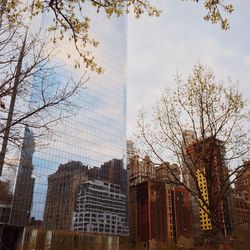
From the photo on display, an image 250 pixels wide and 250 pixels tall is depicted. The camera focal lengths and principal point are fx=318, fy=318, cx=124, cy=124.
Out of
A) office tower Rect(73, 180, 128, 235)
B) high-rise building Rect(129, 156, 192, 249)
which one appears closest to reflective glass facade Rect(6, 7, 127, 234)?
office tower Rect(73, 180, 128, 235)

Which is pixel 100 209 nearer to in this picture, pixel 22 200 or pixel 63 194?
pixel 63 194

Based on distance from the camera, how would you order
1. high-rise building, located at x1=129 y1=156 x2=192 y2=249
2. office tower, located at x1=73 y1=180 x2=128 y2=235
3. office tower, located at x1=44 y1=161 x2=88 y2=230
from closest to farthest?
office tower, located at x1=44 y1=161 x2=88 y2=230
office tower, located at x1=73 y1=180 x2=128 y2=235
high-rise building, located at x1=129 y1=156 x2=192 y2=249

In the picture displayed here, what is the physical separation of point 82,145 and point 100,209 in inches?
721

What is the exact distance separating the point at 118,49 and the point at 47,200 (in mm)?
51201

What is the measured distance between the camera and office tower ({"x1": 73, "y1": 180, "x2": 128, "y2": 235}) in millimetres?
78750

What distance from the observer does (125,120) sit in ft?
316

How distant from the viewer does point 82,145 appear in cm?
8262

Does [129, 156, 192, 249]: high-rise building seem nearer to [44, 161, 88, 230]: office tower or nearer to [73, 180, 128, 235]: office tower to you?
[73, 180, 128, 235]: office tower

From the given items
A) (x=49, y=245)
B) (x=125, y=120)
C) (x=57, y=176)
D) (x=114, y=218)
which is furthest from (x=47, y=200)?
(x=125, y=120)

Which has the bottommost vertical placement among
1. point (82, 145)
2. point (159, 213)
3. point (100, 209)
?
point (100, 209)

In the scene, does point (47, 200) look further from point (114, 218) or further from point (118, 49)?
point (118, 49)

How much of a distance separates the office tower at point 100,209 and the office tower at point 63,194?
162cm

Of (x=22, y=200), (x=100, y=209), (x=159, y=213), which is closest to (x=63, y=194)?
(x=22, y=200)

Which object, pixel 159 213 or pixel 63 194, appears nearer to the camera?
pixel 63 194
